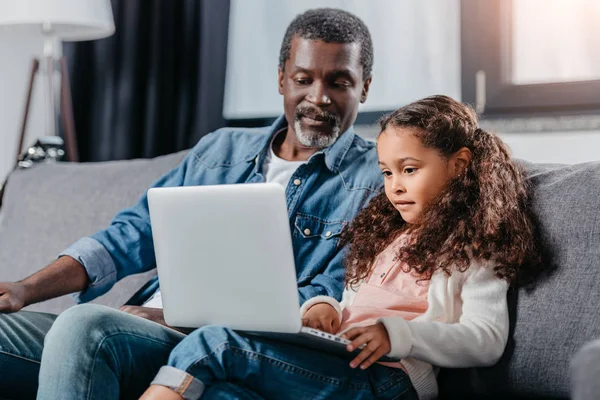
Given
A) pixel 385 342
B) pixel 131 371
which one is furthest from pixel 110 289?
pixel 385 342

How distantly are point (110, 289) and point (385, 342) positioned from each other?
0.85 metres

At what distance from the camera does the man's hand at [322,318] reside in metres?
1.41

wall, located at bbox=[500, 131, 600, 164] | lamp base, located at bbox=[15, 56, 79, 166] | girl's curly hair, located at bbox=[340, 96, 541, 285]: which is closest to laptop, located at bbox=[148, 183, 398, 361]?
girl's curly hair, located at bbox=[340, 96, 541, 285]

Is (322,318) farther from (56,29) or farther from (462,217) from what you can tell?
(56,29)

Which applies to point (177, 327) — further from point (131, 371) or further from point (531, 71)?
point (531, 71)

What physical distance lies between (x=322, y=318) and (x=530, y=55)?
119cm

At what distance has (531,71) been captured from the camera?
228cm

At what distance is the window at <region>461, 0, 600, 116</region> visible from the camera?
2197 millimetres

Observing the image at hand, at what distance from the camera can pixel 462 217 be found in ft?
4.65

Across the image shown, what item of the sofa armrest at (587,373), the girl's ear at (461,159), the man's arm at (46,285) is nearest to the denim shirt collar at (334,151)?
the girl's ear at (461,159)

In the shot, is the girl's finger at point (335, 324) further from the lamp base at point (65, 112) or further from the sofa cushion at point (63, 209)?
the lamp base at point (65, 112)

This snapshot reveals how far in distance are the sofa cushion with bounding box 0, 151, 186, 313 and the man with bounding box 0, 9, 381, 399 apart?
18cm

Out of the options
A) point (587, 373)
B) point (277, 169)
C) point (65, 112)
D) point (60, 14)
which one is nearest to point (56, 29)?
point (60, 14)

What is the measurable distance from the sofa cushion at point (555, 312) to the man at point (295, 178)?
1.20ft
